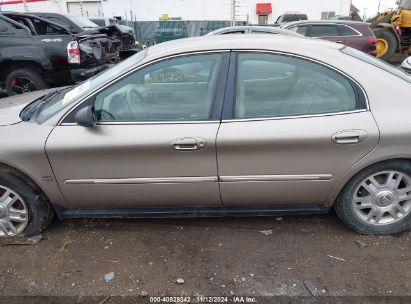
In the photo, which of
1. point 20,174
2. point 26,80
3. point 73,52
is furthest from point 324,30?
point 20,174

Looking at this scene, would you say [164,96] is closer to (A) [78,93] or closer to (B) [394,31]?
(A) [78,93]

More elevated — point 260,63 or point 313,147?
point 260,63

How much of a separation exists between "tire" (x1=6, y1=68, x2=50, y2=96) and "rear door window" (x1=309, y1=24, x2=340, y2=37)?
7412 mm

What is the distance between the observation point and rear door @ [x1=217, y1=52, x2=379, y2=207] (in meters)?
2.57

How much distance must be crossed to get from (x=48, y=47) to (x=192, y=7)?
27.6m

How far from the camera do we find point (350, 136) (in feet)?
8.39

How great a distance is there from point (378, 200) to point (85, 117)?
225 centimetres

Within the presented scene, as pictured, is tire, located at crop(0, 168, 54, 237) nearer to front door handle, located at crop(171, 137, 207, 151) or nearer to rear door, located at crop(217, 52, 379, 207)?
front door handle, located at crop(171, 137, 207, 151)

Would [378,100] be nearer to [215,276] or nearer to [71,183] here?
[215,276]

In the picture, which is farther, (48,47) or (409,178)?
(48,47)

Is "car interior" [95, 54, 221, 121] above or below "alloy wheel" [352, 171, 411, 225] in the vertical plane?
above

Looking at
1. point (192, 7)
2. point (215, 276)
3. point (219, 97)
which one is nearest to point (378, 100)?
point (219, 97)

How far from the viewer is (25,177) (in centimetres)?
279

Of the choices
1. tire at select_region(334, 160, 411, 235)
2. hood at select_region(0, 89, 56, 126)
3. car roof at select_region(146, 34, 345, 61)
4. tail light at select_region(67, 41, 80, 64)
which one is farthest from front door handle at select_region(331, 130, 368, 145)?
tail light at select_region(67, 41, 80, 64)
